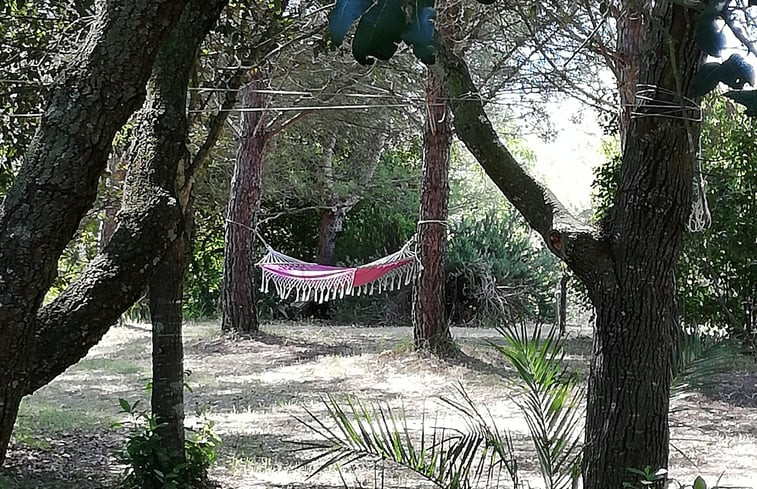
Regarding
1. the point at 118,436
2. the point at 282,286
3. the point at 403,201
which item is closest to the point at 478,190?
the point at 403,201

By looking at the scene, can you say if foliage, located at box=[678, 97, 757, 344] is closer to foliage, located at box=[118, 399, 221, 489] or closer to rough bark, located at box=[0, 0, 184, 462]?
foliage, located at box=[118, 399, 221, 489]

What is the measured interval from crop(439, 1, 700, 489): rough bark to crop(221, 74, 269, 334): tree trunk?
586cm

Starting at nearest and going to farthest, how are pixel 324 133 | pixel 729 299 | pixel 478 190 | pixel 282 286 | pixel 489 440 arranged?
1. pixel 489 440
2. pixel 729 299
3. pixel 282 286
4. pixel 324 133
5. pixel 478 190

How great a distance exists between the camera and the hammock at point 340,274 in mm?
6195

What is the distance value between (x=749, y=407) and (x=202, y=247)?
7477 millimetres

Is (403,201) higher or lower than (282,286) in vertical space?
higher

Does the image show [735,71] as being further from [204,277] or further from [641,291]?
[204,277]

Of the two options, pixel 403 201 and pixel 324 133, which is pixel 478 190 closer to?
pixel 403 201

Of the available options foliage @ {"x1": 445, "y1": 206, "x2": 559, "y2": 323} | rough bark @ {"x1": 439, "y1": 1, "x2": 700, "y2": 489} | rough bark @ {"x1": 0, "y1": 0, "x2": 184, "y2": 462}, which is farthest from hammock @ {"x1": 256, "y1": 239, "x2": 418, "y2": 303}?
rough bark @ {"x1": 0, "y1": 0, "x2": 184, "y2": 462}

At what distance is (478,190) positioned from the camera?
15188mm

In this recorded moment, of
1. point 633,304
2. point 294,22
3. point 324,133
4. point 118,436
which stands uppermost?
point 324,133

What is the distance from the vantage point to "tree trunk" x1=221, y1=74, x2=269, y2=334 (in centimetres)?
754

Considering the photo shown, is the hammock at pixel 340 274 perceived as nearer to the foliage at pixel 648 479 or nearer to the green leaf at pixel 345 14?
the foliage at pixel 648 479

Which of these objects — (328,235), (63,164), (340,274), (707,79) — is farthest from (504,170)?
(328,235)
